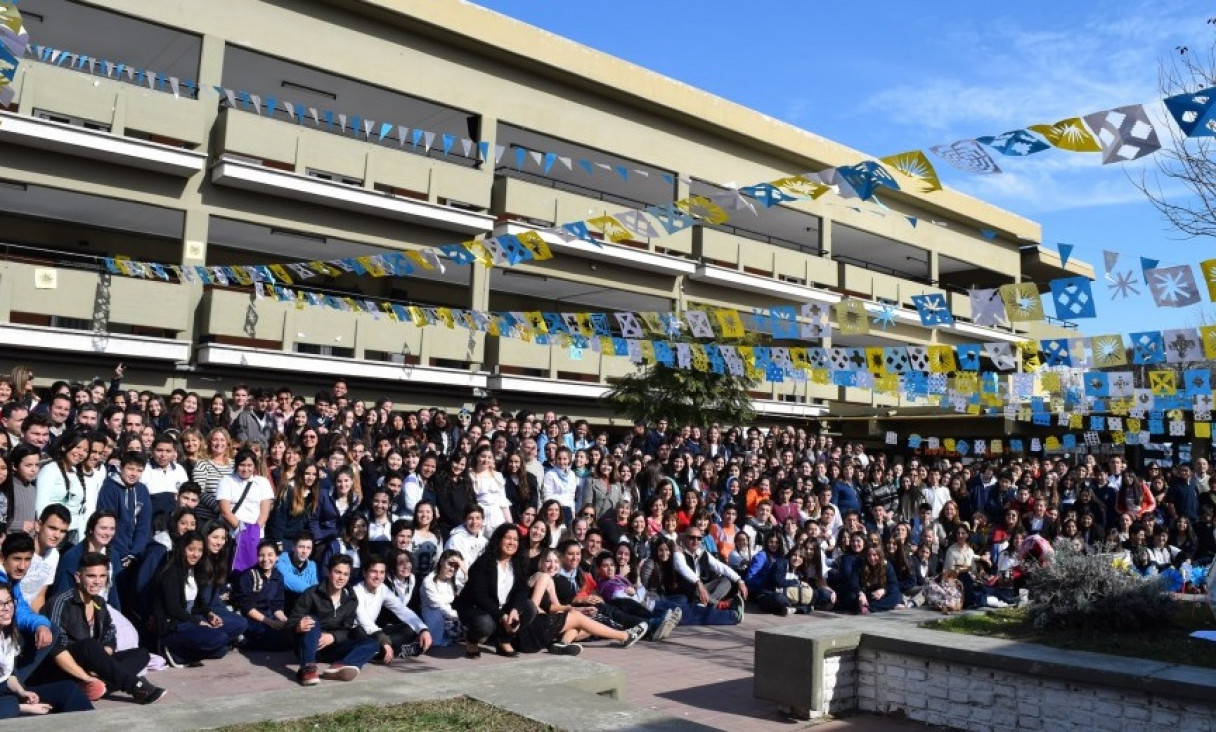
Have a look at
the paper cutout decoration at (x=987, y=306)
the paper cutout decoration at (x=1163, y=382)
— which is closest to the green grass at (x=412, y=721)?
the paper cutout decoration at (x=987, y=306)

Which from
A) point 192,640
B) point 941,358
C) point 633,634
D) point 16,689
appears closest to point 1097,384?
point 941,358

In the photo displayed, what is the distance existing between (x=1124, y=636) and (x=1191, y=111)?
414 cm

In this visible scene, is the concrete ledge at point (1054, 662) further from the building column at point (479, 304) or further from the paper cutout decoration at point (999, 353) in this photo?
the building column at point (479, 304)

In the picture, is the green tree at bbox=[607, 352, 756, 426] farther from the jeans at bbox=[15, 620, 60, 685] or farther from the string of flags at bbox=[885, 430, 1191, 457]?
the jeans at bbox=[15, 620, 60, 685]

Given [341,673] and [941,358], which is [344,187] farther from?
[341,673]

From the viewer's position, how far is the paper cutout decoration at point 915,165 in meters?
9.34

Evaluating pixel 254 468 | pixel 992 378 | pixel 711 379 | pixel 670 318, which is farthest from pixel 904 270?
pixel 254 468

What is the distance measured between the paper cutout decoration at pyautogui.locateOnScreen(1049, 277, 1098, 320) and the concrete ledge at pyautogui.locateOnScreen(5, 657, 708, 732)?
8502 millimetres

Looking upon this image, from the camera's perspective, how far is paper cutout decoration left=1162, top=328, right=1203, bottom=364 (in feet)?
48.6

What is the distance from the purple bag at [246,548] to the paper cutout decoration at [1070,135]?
7955 mm

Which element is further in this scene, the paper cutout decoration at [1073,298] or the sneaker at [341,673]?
the paper cutout decoration at [1073,298]

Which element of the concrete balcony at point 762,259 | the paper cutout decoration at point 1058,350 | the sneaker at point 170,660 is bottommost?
the sneaker at point 170,660

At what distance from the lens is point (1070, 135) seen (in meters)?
8.49

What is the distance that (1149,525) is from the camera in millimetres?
14922
